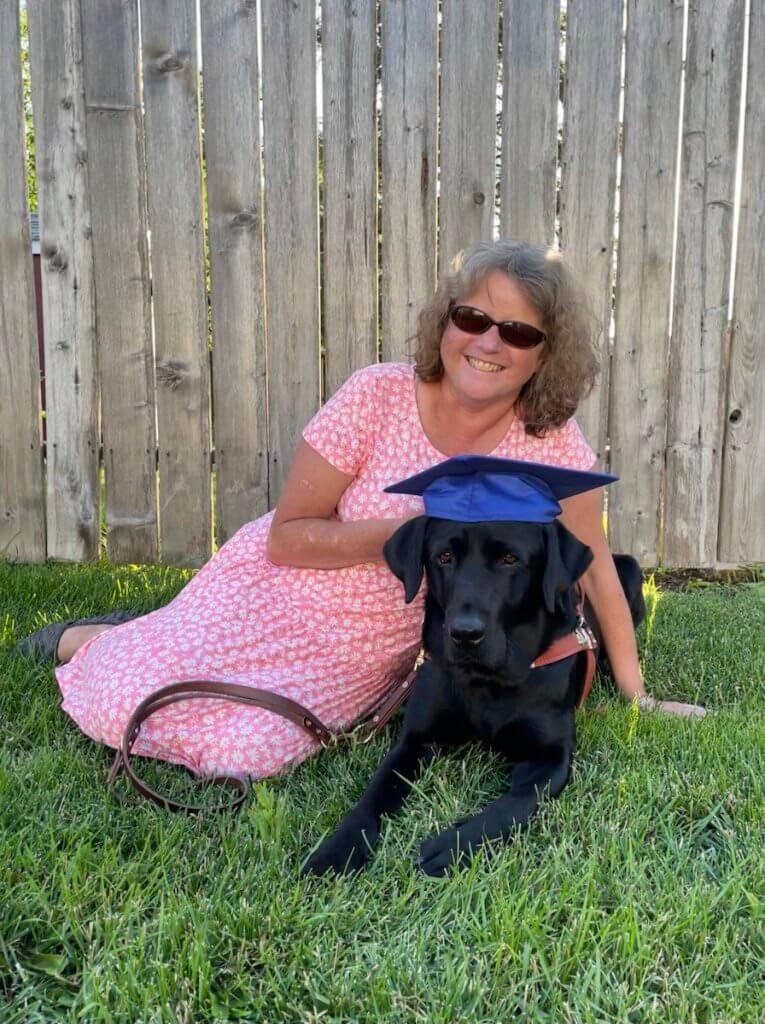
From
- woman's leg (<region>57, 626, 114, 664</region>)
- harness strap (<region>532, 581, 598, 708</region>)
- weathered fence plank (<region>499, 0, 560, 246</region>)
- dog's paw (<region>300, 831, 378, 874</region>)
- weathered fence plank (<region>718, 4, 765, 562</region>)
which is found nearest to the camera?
dog's paw (<region>300, 831, 378, 874</region>)

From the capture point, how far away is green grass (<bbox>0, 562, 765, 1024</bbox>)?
1522 millimetres

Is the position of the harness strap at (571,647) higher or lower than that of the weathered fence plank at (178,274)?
lower

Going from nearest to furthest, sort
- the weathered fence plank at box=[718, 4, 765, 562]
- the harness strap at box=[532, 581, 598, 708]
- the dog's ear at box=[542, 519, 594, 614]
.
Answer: the dog's ear at box=[542, 519, 594, 614] < the harness strap at box=[532, 581, 598, 708] < the weathered fence plank at box=[718, 4, 765, 562]

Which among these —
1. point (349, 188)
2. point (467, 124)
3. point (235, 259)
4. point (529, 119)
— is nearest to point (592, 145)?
point (529, 119)

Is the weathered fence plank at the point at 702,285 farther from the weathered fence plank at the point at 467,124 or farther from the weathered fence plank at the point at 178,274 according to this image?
the weathered fence plank at the point at 178,274

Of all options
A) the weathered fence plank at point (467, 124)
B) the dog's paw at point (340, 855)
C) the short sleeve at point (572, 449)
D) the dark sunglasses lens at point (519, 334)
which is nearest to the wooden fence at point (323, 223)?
the weathered fence plank at point (467, 124)

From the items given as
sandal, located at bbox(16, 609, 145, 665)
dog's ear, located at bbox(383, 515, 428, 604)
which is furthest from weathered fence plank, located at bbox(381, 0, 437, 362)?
sandal, located at bbox(16, 609, 145, 665)

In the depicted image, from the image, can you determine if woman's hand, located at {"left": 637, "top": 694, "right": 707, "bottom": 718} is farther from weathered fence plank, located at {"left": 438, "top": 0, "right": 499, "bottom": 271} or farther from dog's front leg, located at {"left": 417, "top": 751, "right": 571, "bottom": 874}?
weathered fence plank, located at {"left": 438, "top": 0, "right": 499, "bottom": 271}

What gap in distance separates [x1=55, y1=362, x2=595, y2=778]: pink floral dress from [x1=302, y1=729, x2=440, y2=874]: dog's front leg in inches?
14.0

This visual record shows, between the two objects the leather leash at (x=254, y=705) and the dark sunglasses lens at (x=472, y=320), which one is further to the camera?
the dark sunglasses lens at (x=472, y=320)

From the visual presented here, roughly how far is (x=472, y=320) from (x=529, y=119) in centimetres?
171

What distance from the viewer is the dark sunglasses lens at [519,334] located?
2668mm

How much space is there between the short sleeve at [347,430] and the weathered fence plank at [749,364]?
209 centimetres

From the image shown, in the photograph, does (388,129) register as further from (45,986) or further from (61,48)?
(45,986)
